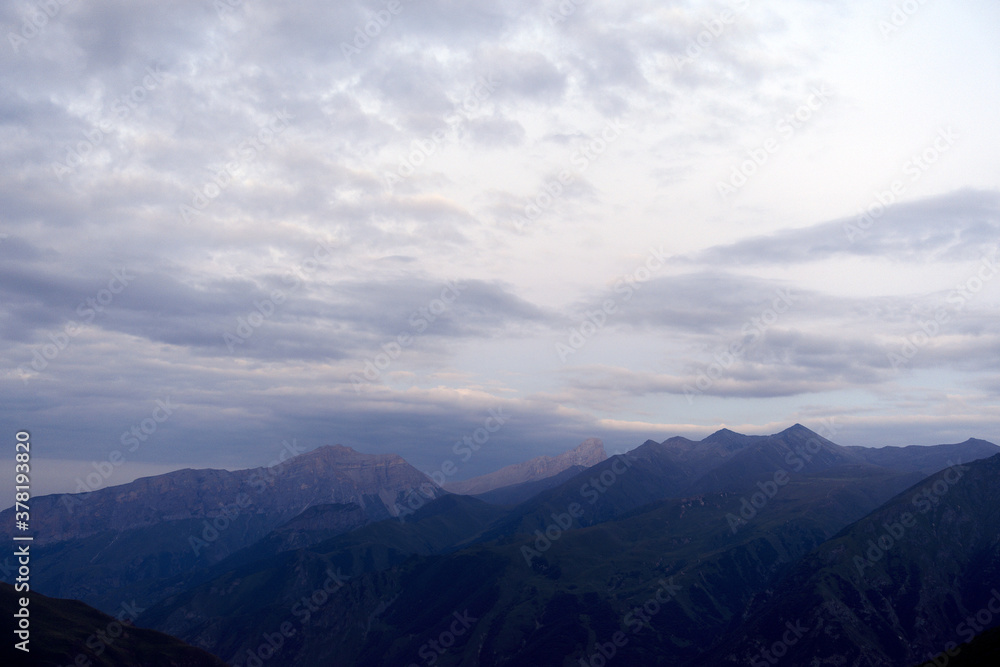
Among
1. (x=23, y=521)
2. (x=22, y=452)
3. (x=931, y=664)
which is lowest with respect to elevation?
(x=931, y=664)

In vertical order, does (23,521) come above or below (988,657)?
above

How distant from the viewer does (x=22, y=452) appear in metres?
144

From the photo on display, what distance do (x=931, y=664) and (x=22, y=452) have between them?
208240 millimetres

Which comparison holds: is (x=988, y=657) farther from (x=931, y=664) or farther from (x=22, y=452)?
(x=22, y=452)

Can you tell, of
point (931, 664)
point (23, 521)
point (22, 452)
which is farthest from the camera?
point (931, 664)

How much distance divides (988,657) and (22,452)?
20837 cm

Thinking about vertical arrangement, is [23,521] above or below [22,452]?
below

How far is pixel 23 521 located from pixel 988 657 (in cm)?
21231

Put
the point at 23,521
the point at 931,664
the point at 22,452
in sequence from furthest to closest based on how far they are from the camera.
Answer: the point at 931,664 → the point at 23,521 → the point at 22,452

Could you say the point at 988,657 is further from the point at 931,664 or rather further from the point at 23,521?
the point at 23,521

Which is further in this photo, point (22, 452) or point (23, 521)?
point (23, 521)

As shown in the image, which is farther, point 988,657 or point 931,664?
point 931,664

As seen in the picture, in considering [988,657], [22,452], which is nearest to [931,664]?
[988,657]

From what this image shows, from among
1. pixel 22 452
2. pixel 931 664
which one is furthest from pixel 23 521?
pixel 931 664
